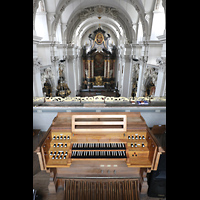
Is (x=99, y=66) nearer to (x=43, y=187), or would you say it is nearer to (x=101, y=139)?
(x=101, y=139)

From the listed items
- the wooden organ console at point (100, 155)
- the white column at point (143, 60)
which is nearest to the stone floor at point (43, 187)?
the wooden organ console at point (100, 155)

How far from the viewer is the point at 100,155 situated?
3117 millimetres

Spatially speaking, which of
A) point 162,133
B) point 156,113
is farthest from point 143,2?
point 162,133

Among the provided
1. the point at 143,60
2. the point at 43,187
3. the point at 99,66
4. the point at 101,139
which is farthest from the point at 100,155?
the point at 99,66

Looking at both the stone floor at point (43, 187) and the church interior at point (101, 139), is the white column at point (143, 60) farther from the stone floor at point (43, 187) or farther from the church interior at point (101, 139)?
the stone floor at point (43, 187)

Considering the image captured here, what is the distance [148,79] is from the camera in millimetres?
9398

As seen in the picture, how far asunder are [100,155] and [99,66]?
18.7 metres

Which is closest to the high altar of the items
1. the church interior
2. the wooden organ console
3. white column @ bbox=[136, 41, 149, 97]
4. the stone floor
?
white column @ bbox=[136, 41, 149, 97]

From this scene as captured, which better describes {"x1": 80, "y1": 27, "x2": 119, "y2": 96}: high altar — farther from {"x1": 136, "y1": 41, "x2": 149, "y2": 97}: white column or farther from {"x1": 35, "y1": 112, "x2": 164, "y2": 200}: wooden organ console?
{"x1": 35, "y1": 112, "x2": 164, "y2": 200}: wooden organ console

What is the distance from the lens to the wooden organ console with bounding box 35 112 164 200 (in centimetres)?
314

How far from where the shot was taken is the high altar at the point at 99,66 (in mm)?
19766

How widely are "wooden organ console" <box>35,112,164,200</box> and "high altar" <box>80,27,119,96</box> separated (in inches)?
634
